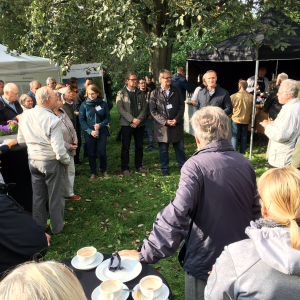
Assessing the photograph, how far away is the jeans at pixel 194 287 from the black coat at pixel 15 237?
1045mm

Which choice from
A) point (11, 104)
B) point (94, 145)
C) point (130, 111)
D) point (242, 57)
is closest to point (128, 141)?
point (130, 111)

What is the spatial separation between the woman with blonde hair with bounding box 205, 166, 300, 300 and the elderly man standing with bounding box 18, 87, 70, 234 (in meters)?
2.83

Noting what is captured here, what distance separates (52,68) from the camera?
8.89 meters

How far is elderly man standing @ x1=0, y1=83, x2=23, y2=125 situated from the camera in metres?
5.15

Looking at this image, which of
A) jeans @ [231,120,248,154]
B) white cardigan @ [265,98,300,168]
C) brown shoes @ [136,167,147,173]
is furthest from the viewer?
jeans @ [231,120,248,154]

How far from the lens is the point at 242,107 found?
6953 millimetres

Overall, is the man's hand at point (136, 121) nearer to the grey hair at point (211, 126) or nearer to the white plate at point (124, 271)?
the grey hair at point (211, 126)

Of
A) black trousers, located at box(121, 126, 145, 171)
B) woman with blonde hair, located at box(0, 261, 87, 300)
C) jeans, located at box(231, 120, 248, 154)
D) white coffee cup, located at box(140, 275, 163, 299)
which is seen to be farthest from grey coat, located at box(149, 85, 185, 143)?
woman with blonde hair, located at box(0, 261, 87, 300)

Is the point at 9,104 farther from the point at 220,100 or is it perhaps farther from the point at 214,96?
the point at 220,100

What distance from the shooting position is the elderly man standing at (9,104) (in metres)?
5.15

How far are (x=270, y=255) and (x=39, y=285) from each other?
0.81 m

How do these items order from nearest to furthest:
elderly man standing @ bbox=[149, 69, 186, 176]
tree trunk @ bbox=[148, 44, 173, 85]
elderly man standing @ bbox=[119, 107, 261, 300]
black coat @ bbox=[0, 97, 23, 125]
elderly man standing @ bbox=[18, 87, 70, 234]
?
elderly man standing @ bbox=[119, 107, 261, 300]
elderly man standing @ bbox=[18, 87, 70, 234]
black coat @ bbox=[0, 97, 23, 125]
elderly man standing @ bbox=[149, 69, 186, 176]
tree trunk @ bbox=[148, 44, 173, 85]

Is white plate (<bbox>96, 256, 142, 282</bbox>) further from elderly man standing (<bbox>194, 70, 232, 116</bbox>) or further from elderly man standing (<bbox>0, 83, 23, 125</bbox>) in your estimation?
elderly man standing (<bbox>194, 70, 232, 116</bbox>)

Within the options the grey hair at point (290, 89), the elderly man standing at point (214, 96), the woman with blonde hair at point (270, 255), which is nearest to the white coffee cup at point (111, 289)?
the woman with blonde hair at point (270, 255)
